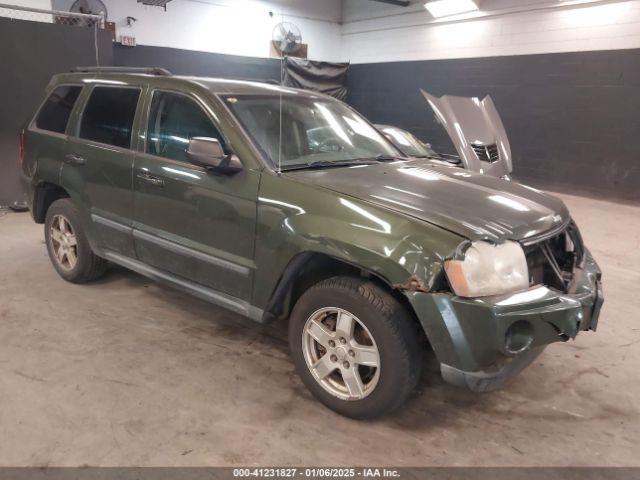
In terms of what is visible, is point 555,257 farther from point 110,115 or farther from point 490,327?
point 110,115

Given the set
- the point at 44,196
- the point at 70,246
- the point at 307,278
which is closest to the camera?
the point at 307,278

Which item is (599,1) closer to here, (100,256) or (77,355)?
(100,256)

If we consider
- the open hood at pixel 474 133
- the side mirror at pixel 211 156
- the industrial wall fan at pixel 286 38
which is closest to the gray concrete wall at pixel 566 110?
the industrial wall fan at pixel 286 38

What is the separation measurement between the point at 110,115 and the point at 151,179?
0.76m

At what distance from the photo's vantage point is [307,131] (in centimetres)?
326

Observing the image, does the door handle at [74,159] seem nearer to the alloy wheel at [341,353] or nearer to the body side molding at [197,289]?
the body side molding at [197,289]

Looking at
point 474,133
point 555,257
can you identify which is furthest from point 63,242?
point 474,133

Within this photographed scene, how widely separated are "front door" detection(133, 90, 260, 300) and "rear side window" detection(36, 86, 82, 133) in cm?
105

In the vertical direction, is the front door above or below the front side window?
below

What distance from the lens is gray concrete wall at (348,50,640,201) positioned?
8523 millimetres

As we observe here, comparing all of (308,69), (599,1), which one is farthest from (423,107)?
(599,1)

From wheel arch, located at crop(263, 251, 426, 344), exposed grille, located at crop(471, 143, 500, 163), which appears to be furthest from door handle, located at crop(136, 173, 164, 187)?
exposed grille, located at crop(471, 143, 500, 163)

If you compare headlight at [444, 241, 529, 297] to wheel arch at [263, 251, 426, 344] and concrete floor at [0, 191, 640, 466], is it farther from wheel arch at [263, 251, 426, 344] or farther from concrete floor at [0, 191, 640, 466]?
concrete floor at [0, 191, 640, 466]

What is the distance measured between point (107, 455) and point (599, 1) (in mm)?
9906
